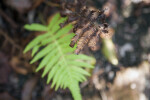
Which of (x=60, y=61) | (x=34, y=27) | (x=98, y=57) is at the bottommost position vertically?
A: (x=60, y=61)

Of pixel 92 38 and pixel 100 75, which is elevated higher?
pixel 100 75

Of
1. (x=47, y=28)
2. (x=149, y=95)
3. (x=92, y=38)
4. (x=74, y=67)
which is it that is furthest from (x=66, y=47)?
(x=149, y=95)

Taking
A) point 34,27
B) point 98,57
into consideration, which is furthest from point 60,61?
point 98,57

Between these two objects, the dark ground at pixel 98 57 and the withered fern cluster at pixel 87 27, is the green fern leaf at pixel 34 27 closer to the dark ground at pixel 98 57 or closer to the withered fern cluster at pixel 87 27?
the dark ground at pixel 98 57

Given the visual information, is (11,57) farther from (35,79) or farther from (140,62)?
(140,62)

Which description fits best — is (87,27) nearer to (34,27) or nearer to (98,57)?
(34,27)

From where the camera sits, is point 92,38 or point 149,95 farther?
point 149,95

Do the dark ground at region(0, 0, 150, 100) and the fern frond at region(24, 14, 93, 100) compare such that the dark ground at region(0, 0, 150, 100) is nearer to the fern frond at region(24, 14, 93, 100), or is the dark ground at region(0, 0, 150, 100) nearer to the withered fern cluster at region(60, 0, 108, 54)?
the fern frond at region(24, 14, 93, 100)

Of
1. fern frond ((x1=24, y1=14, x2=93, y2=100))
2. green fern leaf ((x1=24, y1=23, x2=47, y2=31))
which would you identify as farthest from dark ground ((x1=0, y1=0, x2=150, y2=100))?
fern frond ((x1=24, y1=14, x2=93, y2=100))
